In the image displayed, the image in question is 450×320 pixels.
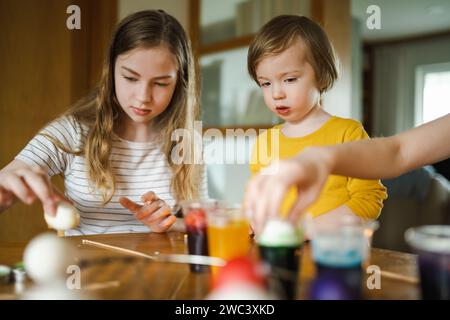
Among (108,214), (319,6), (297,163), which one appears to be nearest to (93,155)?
(108,214)

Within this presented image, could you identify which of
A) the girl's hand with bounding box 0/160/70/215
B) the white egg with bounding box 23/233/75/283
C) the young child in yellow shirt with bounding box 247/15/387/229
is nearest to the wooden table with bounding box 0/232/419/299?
the white egg with bounding box 23/233/75/283

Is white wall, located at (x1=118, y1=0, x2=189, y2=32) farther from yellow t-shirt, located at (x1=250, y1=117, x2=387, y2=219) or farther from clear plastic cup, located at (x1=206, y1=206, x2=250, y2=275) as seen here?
clear plastic cup, located at (x1=206, y1=206, x2=250, y2=275)

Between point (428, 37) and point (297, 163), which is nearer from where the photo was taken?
point (297, 163)

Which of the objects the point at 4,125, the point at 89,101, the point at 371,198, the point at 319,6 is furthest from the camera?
the point at 4,125

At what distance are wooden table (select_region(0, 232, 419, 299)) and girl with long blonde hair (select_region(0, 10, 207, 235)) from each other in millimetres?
311

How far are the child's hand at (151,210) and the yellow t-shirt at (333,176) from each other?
33 cm

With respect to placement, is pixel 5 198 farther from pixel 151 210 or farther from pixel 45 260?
pixel 151 210

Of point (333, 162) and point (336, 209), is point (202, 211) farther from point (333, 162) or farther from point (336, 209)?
point (336, 209)

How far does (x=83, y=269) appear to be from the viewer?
879 mm

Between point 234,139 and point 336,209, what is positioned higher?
point 234,139

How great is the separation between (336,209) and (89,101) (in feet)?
3.17

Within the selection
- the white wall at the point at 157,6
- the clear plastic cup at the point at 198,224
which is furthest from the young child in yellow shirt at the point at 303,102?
the white wall at the point at 157,6

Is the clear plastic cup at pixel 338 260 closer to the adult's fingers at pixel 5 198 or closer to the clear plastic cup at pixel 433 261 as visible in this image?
the clear plastic cup at pixel 433 261

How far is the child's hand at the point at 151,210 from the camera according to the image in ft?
4.19
